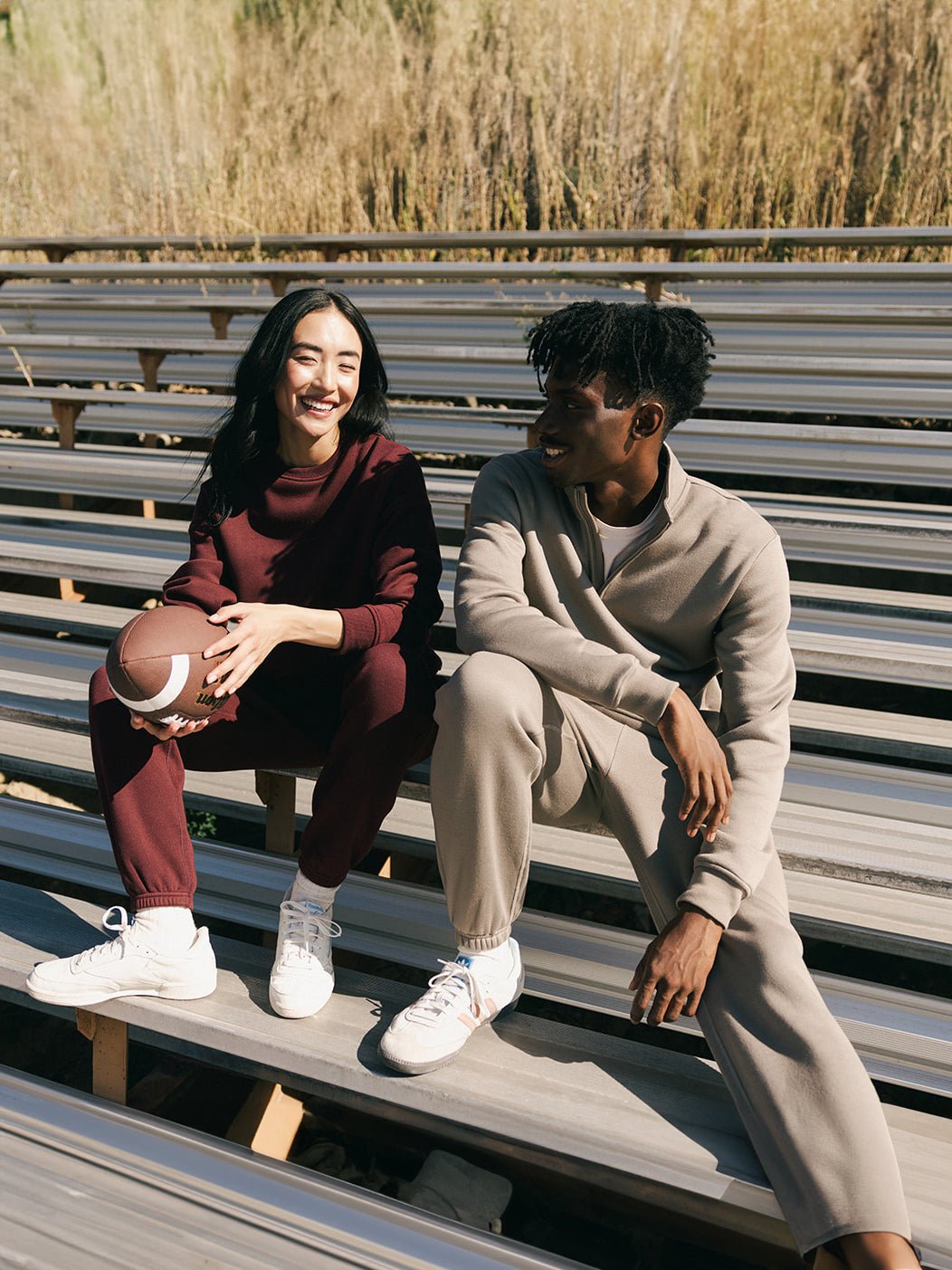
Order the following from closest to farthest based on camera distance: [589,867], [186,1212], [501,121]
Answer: [186,1212], [589,867], [501,121]

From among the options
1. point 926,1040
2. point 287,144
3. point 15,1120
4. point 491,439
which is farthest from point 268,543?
point 287,144

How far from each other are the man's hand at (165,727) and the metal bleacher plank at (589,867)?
0.48m

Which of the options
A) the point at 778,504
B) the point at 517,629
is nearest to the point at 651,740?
the point at 517,629

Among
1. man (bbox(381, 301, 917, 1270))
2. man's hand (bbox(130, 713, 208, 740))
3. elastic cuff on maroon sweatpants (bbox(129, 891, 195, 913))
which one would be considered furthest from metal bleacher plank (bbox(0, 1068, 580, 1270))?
man's hand (bbox(130, 713, 208, 740))

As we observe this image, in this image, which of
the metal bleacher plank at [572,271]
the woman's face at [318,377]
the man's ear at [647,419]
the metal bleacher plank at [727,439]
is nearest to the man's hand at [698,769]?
the man's ear at [647,419]

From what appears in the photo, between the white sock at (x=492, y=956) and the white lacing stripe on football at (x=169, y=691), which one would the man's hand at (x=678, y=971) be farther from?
the white lacing stripe on football at (x=169, y=691)

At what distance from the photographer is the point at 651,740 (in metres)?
1.75

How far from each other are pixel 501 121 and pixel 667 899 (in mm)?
6271

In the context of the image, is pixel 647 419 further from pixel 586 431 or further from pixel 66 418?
pixel 66 418

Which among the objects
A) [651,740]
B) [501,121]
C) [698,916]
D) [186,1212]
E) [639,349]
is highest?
[501,121]

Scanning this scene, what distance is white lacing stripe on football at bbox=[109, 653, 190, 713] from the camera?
164cm

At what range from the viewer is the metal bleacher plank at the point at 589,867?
5.82 feet

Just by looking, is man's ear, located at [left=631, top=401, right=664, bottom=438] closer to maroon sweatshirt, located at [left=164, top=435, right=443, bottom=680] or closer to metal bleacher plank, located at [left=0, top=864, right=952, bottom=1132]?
maroon sweatshirt, located at [left=164, top=435, right=443, bottom=680]

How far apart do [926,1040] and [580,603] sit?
0.87m
